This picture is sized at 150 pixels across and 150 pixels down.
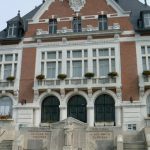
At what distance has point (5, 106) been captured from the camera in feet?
108

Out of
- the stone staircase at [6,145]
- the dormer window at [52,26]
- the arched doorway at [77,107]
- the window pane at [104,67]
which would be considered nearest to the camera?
the stone staircase at [6,145]

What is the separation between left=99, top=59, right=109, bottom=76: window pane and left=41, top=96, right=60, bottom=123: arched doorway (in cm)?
526

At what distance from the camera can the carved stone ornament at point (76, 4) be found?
114 feet

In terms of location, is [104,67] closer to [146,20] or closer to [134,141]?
[146,20]

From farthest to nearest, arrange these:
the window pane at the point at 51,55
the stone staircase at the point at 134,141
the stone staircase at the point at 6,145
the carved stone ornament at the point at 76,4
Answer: the carved stone ornament at the point at 76,4 → the window pane at the point at 51,55 → the stone staircase at the point at 6,145 → the stone staircase at the point at 134,141

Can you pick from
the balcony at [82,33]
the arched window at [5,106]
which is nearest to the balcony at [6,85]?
the arched window at [5,106]

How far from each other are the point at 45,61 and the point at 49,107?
15.8 feet

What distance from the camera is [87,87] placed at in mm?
31078

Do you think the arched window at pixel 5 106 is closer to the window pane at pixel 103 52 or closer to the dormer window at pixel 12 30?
the dormer window at pixel 12 30

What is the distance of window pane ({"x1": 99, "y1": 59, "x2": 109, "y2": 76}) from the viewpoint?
105 ft

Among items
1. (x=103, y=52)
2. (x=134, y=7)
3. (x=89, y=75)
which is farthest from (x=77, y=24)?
(x=134, y=7)

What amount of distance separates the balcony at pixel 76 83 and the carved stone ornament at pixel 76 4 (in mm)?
8284

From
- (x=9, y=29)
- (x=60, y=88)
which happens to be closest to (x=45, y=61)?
(x=60, y=88)

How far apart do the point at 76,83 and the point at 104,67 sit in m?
3.30
